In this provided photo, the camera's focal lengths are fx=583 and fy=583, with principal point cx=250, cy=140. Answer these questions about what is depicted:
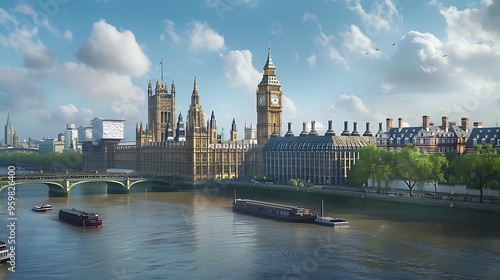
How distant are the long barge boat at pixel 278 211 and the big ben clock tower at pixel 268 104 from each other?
62238 millimetres

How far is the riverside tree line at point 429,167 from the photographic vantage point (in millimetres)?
79750

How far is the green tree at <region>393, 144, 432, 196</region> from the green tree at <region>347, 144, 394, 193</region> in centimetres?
227

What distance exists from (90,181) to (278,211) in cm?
4913

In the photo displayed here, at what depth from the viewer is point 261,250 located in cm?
5781

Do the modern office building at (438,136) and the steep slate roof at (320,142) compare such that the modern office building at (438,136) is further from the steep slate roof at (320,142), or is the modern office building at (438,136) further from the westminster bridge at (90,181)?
the westminster bridge at (90,181)

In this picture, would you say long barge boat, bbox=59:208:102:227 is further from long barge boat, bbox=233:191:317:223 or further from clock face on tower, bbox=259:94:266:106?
clock face on tower, bbox=259:94:266:106

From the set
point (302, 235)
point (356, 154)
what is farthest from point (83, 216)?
point (356, 154)

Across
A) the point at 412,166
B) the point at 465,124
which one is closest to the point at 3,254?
the point at 412,166

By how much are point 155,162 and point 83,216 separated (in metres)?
96.0

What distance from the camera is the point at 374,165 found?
9781 centimetres

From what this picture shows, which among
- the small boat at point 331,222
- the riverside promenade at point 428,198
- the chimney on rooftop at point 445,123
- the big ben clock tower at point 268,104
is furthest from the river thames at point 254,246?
the big ben clock tower at point 268,104

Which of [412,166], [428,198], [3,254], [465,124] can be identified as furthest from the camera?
[465,124]

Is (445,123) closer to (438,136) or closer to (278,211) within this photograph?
(438,136)

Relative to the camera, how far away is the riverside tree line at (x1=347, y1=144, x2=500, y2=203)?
262ft
